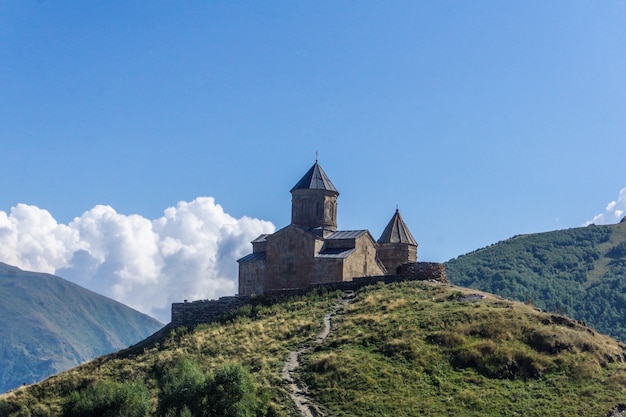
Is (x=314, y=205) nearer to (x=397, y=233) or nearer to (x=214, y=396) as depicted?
(x=397, y=233)

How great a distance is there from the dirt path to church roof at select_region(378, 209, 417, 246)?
11.1m

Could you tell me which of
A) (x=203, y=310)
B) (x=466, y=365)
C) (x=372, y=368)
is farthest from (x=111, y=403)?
(x=203, y=310)

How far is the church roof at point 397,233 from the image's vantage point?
39.6 m

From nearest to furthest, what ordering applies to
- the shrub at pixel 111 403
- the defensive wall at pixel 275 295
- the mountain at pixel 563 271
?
the shrub at pixel 111 403
the defensive wall at pixel 275 295
the mountain at pixel 563 271

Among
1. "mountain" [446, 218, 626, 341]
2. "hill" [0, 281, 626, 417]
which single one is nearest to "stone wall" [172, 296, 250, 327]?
"hill" [0, 281, 626, 417]

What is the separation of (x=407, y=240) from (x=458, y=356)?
1663cm

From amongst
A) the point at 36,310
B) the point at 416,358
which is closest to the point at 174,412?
the point at 416,358

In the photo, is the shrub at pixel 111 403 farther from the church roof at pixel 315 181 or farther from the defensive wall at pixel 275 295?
the church roof at pixel 315 181

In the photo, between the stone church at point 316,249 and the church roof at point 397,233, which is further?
the church roof at point 397,233

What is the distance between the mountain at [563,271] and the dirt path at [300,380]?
51096mm

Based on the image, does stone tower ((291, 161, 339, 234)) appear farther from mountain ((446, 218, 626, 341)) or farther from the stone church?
mountain ((446, 218, 626, 341))

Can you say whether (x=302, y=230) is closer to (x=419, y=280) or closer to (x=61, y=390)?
(x=419, y=280)

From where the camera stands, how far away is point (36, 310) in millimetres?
197750

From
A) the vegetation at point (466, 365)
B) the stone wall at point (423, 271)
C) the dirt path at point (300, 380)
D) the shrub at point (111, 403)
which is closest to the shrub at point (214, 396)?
the shrub at point (111, 403)
